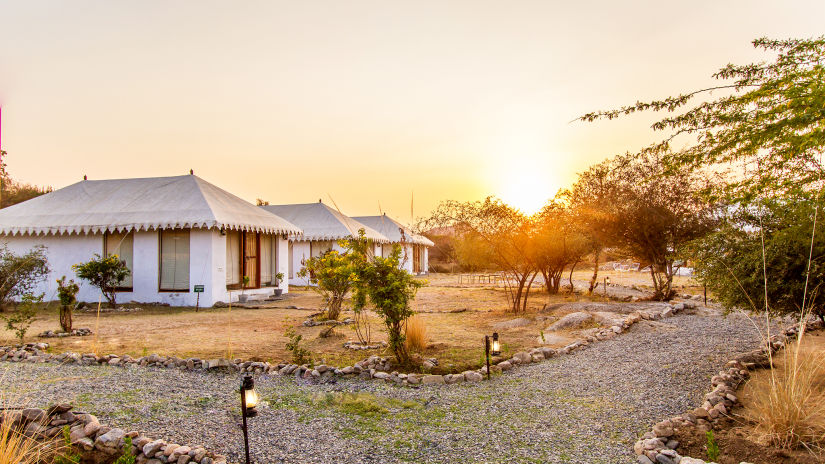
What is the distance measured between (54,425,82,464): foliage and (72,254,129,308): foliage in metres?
10.2

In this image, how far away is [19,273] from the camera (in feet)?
39.4

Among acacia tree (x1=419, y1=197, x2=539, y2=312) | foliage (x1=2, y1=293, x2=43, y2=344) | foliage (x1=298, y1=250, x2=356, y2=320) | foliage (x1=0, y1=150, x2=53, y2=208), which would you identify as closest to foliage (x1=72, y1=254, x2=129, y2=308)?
foliage (x1=2, y1=293, x2=43, y2=344)

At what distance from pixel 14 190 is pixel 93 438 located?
30371 mm

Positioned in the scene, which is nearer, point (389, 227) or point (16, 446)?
point (16, 446)

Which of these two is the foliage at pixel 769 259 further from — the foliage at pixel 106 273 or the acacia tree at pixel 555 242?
the foliage at pixel 106 273

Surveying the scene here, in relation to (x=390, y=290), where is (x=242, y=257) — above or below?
above

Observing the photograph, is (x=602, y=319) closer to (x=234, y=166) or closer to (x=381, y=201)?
(x=381, y=201)

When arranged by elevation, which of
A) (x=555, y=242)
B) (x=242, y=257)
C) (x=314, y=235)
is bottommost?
(x=242, y=257)

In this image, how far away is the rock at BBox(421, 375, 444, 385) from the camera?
521 cm

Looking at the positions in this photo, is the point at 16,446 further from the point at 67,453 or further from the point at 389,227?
the point at 389,227

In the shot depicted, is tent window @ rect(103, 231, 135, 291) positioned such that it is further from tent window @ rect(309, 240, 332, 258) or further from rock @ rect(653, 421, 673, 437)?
rock @ rect(653, 421, 673, 437)

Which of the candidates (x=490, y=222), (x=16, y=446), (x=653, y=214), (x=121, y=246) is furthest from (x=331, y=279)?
(x=653, y=214)

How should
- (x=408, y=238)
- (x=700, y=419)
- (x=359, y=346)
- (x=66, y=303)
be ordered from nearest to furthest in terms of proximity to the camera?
(x=700, y=419), (x=359, y=346), (x=66, y=303), (x=408, y=238)

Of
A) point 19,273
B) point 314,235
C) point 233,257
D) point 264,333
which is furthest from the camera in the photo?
point 314,235
